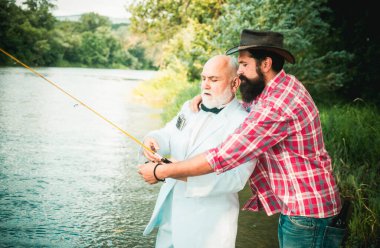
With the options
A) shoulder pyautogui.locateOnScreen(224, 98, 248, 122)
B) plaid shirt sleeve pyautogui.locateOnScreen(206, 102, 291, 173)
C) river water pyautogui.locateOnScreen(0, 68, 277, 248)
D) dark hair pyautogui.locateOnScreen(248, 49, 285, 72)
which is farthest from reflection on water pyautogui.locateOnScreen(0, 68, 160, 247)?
plaid shirt sleeve pyautogui.locateOnScreen(206, 102, 291, 173)

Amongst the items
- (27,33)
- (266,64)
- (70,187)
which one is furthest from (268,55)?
(27,33)

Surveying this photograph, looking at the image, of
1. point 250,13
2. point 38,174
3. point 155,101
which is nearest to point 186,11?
point 155,101

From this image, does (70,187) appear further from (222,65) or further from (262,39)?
(262,39)

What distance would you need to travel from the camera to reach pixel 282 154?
2201 millimetres

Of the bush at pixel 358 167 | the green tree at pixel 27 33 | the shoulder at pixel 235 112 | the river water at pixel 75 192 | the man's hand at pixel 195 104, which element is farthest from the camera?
the green tree at pixel 27 33

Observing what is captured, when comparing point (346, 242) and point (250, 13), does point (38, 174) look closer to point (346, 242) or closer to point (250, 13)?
point (346, 242)

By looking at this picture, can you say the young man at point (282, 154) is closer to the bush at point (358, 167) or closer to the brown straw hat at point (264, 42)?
the brown straw hat at point (264, 42)

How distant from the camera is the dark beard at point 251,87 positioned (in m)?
2.42

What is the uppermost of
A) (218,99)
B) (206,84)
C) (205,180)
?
(206,84)

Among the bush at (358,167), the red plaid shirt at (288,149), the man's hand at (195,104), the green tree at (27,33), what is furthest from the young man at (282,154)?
the green tree at (27,33)

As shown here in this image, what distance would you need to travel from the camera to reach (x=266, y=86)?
2299 millimetres

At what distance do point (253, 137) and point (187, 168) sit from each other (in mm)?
420

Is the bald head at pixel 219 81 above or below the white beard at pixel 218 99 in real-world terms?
above

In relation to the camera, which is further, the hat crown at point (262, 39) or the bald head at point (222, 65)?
the bald head at point (222, 65)
